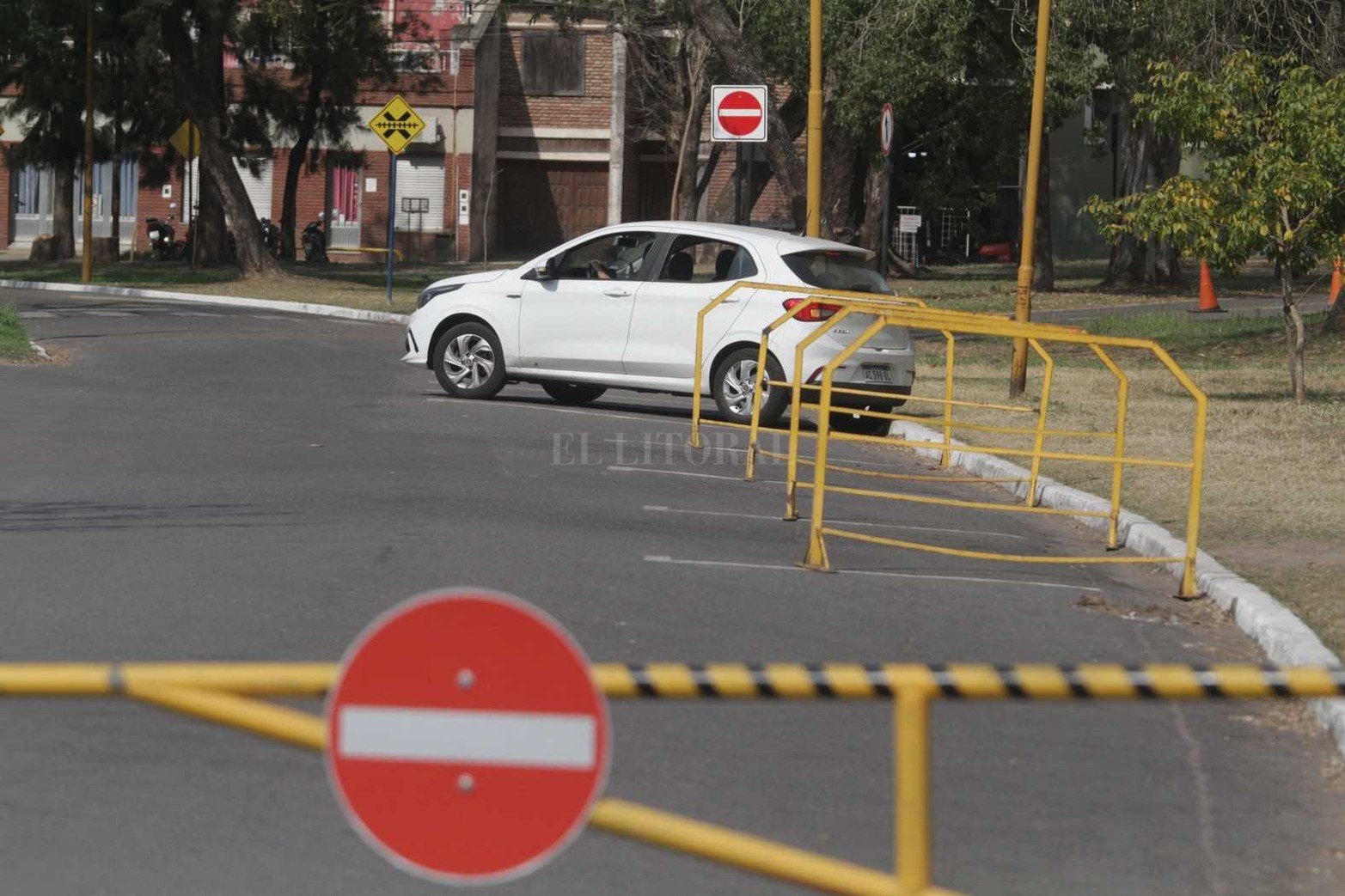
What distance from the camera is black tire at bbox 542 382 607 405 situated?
715 inches

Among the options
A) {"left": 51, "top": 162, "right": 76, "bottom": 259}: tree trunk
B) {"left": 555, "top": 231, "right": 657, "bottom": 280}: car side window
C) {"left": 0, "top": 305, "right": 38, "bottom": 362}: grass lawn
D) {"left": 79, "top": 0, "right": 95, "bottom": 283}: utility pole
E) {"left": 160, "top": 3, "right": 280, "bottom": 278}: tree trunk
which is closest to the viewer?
{"left": 555, "top": 231, "right": 657, "bottom": 280}: car side window

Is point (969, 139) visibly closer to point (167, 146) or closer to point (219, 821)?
point (167, 146)

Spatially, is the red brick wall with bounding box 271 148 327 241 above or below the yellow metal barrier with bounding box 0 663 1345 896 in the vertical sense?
above

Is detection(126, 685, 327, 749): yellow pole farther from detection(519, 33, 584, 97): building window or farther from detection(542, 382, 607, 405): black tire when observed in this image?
detection(519, 33, 584, 97): building window

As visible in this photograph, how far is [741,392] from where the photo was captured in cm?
1620

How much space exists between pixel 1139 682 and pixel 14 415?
13077 mm

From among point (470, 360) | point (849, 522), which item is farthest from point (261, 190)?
point (849, 522)

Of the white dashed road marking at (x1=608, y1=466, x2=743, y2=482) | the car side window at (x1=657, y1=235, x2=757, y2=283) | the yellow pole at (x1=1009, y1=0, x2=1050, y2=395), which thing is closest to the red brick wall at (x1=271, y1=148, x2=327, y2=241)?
the yellow pole at (x1=1009, y1=0, x2=1050, y2=395)

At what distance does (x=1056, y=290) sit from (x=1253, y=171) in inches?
806

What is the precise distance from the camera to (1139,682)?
3240 millimetres

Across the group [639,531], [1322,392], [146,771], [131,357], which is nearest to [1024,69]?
[1322,392]

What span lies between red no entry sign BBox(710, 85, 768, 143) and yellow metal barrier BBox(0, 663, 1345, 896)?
17593 mm

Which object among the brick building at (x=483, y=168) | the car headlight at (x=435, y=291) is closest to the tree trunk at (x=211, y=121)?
the brick building at (x=483, y=168)

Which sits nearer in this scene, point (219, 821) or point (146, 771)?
point (219, 821)
